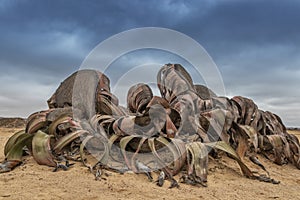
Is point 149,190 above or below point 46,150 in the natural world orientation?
below

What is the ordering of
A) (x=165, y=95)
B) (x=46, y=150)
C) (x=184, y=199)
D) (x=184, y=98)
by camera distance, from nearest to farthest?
(x=184, y=199) < (x=46, y=150) < (x=184, y=98) < (x=165, y=95)

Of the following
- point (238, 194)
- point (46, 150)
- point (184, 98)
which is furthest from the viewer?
point (184, 98)

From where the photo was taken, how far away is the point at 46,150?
2400 mm

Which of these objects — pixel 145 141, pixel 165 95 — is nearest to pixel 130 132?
pixel 145 141

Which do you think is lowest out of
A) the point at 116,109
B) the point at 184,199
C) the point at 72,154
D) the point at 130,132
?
the point at 184,199

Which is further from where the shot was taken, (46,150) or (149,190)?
(46,150)

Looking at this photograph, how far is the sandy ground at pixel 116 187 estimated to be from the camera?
183 cm

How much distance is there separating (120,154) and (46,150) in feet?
1.70

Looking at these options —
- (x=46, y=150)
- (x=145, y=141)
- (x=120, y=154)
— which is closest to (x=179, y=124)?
(x=145, y=141)

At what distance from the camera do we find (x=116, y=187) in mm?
1947

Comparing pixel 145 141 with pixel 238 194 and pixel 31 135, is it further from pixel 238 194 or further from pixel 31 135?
pixel 31 135

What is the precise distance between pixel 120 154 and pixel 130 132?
20cm

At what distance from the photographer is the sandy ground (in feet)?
5.99

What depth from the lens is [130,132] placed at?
2551 millimetres
